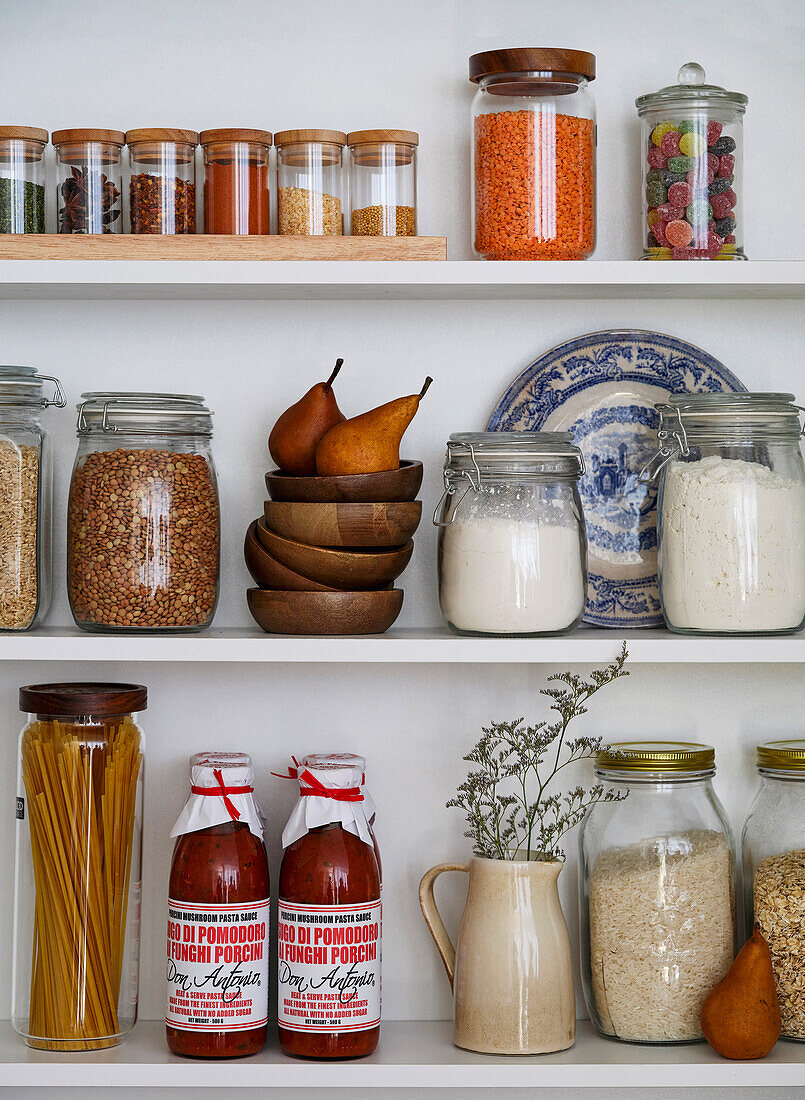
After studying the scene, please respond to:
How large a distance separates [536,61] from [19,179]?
475 mm

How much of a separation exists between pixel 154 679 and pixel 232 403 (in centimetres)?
29

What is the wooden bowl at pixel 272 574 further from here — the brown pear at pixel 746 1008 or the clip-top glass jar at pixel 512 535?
the brown pear at pixel 746 1008

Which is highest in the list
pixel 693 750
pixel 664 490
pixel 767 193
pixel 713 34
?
pixel 713 34

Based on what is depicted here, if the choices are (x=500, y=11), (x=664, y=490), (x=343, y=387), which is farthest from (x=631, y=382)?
(x=500, y=11)

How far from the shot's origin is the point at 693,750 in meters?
1.08

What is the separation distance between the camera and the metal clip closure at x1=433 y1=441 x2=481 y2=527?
1.03 meters

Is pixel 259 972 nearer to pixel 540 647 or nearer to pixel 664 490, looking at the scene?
pixel 540 647

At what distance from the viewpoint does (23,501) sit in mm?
1036

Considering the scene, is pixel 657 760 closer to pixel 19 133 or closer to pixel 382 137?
pixel 382 137

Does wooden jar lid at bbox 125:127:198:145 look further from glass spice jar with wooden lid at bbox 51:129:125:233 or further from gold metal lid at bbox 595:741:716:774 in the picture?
gold metal lid at bbox 595:741:716:774

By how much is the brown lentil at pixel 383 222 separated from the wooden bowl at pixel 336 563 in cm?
29

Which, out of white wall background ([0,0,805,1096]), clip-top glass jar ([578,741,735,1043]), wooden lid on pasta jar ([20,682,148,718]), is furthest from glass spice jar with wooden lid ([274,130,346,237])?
clip-top glass jar ([578,741,735,1043])

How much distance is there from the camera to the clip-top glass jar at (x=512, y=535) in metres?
1.00

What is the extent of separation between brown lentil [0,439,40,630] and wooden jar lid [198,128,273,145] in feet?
1.06
